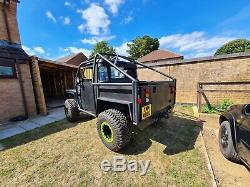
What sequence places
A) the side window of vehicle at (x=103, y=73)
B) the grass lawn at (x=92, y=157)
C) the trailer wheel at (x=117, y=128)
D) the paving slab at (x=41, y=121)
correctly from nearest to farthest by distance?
the grass lawn at (x=92, y=157) < the trailer wheel at (x=117, y=128) < the side window of vehicle at (x=103, y=73) < the paving slab at (x=41, y=121)

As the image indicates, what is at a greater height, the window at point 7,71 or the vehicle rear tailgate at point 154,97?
the window at point 7,71

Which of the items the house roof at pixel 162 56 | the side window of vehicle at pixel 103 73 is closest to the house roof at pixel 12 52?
the side window of vehicle at pixel 103 73

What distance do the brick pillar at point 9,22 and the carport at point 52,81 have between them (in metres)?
1.15

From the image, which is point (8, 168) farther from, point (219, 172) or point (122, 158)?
point (219, 172)

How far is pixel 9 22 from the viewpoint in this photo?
624cm

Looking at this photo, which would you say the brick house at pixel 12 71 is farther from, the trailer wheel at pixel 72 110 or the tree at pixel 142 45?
the tree at pixel 142 45

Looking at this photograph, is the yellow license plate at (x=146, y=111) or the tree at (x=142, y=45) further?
the tree at (x=142, y=45)

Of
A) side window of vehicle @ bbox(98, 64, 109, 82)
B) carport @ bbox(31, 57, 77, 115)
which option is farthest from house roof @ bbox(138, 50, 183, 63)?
side window of vehicle @ bbox(98, 64, 109, 82)

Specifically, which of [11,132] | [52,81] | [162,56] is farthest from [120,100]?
[162,56]

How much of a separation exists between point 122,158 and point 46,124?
12.9 feet

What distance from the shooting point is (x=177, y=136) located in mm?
4043

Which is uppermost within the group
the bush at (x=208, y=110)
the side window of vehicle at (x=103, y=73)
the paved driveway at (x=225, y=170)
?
the side window of vehicle at (x=103, y=73)

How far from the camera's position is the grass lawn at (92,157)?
256 centimetres

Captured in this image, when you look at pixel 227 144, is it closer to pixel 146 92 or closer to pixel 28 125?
pixel 146 92
